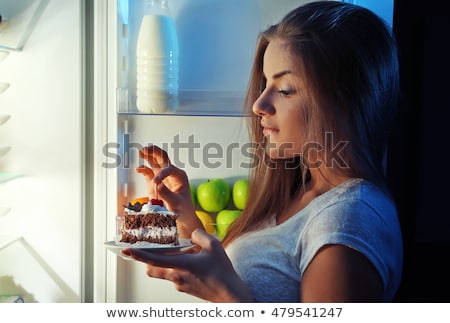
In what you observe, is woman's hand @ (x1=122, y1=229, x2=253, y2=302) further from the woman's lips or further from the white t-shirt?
the woman's lips

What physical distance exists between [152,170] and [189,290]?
33cm

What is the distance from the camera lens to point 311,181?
4.38 ft

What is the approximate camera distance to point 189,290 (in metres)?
1.38

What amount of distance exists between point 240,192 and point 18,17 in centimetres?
73

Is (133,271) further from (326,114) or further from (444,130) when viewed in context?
(444,130)

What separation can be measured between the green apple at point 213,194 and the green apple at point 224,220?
2 centimetres

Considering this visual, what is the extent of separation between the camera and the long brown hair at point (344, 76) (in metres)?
1.27

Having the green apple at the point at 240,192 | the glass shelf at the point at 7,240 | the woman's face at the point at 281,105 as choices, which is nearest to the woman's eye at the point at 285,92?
the woman's face at the point at 281,105

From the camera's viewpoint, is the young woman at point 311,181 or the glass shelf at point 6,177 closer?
the young woman at point 311,181

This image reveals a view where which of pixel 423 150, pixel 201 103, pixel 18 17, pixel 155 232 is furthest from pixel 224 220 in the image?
pixel 18 17

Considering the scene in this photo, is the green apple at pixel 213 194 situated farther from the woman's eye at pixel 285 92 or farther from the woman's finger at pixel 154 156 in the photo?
the woman's eye at pixel 285 92

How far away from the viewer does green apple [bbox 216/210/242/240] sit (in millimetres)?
1378

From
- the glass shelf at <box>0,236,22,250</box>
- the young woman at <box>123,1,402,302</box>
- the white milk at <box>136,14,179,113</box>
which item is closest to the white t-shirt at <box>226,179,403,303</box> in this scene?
the young woman at <box>123,1,402,302</box>
